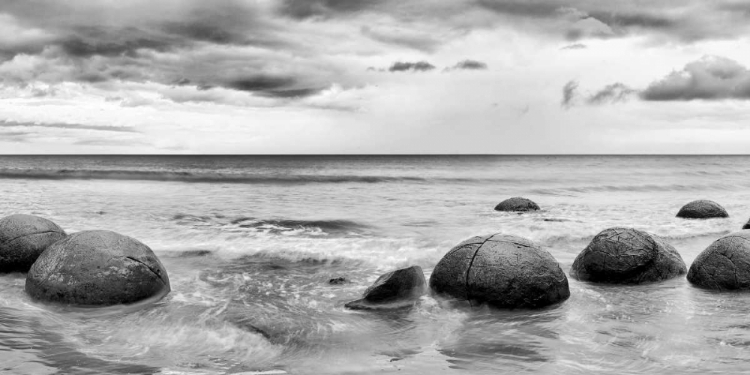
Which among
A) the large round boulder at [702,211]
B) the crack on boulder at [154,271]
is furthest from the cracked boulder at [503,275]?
the large round boulder at [702,211]

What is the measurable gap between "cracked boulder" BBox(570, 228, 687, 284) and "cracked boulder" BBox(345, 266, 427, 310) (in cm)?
289

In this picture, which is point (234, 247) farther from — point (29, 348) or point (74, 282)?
point (29, 348)

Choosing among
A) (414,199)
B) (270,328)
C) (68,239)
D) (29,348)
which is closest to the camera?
(29,348)

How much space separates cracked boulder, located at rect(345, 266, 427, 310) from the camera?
6.60 m

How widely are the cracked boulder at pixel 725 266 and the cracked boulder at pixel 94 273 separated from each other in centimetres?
753

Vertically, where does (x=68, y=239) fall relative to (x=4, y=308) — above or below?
above

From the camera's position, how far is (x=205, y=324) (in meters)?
5.96

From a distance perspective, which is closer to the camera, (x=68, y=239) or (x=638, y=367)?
(x=638, y=367)

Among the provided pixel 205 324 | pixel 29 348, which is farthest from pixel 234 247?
pixel 29 348

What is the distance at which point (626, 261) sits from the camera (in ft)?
25.3

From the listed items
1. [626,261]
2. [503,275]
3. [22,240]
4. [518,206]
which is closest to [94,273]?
[22,240]

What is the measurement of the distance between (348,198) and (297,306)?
1734cm

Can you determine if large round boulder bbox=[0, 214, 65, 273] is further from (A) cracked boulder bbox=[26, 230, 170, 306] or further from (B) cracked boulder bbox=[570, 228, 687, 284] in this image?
(B) cracked boulder bbox=[570, 228, 687, 284]

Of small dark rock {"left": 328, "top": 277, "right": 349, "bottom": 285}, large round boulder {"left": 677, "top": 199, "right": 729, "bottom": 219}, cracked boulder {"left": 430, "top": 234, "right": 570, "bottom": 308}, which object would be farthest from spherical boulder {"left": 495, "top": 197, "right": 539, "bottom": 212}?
cracked boulder {"left": 430, "top": 234, "right": 570, "bottom": 308}
